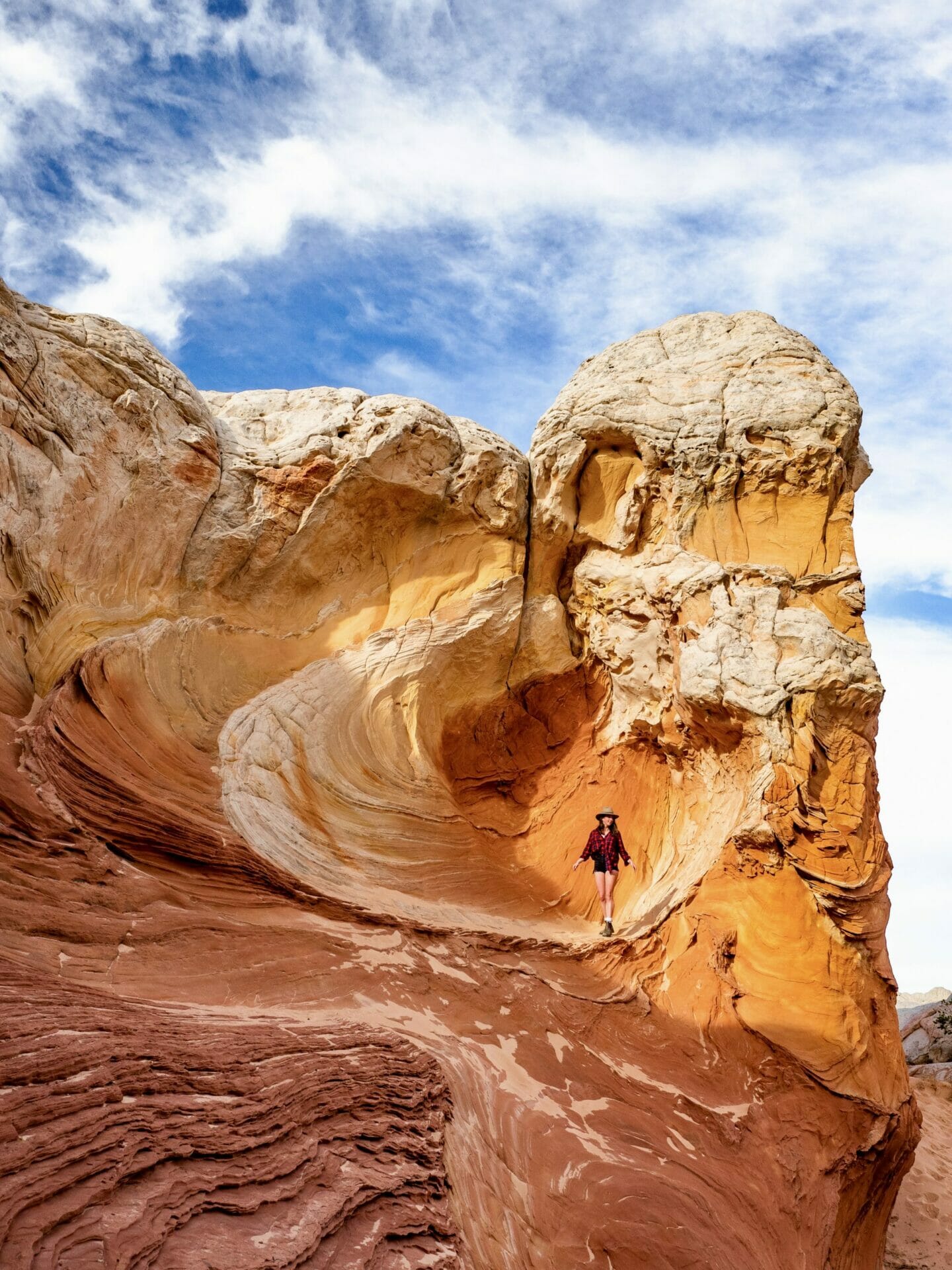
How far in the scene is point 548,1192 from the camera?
5547 millimetres

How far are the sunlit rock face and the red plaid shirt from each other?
43 centimetres

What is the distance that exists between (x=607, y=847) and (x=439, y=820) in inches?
62.5

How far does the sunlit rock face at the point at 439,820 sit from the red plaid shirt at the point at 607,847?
0.43 m

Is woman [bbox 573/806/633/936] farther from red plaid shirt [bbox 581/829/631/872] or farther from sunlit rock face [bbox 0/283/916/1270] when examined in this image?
sunlit rock face [bbox 0/283/916/1270]

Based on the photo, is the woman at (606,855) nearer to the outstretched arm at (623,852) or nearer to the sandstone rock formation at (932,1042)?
the outstretched arm at (623,852)

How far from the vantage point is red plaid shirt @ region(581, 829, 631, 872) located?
8969 millimetres

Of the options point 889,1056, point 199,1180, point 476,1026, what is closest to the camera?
point 199,1180

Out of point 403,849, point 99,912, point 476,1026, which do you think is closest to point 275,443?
point 403,849

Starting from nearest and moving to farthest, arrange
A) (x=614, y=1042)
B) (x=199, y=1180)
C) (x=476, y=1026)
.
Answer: (x=199, y=1180), (x=476, y=1026), (x=614, y=1042)

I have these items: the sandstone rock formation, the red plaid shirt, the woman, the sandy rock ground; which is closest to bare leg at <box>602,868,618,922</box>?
the woman

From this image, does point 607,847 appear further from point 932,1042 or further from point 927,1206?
point 932,1042

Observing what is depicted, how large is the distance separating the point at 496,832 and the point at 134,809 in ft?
13.3

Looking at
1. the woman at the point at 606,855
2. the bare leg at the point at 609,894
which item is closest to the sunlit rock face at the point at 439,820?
the bare leg at the point at 609,894

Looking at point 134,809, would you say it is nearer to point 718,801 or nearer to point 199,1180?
point 199,1180
